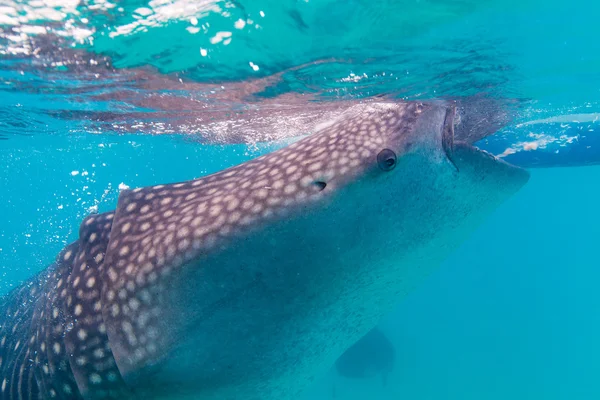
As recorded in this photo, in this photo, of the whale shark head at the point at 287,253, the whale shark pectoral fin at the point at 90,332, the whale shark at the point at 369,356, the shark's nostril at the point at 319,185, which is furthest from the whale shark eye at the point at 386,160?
the whale shark at the point at 369,356

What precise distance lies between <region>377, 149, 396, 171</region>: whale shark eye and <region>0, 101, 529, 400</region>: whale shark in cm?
1

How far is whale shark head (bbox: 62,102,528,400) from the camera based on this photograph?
8.13 feet

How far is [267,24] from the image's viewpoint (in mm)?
5625

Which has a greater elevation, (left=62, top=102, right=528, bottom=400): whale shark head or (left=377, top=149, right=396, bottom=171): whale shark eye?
(left=377, top=149, right=396, bottom=171): whale shark eye

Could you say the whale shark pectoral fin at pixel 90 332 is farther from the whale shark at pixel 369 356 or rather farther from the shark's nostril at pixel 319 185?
the whale shark at pixel 369 356

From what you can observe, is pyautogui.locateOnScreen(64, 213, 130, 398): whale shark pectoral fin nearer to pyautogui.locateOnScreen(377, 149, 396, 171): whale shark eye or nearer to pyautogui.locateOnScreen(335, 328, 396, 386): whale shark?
pyautogui.locateOnScreen(377, 149, 396, 171): whale shark eye

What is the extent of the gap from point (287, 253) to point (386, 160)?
805 millimetres

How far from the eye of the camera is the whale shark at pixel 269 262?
97.7 inches

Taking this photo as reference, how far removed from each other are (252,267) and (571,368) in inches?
1761

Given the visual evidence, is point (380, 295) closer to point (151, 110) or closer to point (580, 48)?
point (580, 48)

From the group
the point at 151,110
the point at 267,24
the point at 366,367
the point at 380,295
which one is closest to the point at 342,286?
the point at 380,295

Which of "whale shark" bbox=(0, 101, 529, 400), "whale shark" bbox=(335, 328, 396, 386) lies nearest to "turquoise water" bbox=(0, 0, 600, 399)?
"whale shark" bbox=(0, 101, 529, 400)

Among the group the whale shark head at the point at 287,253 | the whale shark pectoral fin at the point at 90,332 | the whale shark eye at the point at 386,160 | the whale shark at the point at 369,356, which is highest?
the whale shark eye at the point at 386,160

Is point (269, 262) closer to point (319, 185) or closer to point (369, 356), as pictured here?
point (319, 185)
